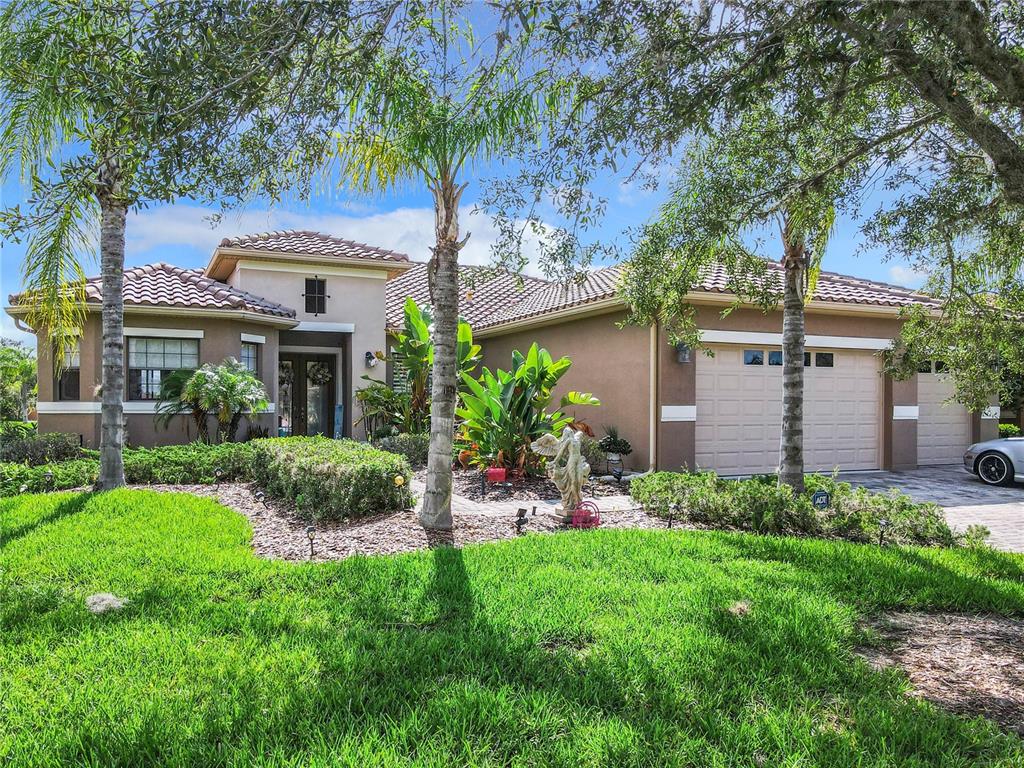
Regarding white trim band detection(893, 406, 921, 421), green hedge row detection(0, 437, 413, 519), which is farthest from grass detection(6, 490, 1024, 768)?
white trim band detection(893, 406, 921, 421)

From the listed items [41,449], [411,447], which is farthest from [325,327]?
[41,449]

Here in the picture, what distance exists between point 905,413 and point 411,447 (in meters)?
11.2

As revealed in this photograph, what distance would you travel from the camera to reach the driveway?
864 cm

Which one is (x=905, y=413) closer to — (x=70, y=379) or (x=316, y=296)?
(x=316, y=296)

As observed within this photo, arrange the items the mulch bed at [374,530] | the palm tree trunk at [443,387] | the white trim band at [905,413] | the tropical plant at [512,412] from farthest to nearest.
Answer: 1. the white trim band at [905,413]
2. the tropical plant at [512,412]
3. the palm tree trunk at [443,387]
4. the mulch bed at [374,530]

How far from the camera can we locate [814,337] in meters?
13.9

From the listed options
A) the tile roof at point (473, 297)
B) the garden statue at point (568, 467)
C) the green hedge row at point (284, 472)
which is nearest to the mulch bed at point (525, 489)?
the green hedge row at point (284, 472)

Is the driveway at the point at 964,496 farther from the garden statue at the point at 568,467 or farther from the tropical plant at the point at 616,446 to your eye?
the garden statue at the point at 568,467

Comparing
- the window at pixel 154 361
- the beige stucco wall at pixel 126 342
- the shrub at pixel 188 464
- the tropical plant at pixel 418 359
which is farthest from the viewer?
the tropical plant at pixel 418 359

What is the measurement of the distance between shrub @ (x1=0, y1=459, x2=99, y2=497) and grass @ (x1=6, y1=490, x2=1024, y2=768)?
12.4 ft

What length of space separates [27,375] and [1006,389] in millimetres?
35401

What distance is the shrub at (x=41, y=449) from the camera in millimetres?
12164

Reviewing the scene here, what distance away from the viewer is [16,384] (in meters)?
31.6

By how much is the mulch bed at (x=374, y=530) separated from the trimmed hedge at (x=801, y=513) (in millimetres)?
518
